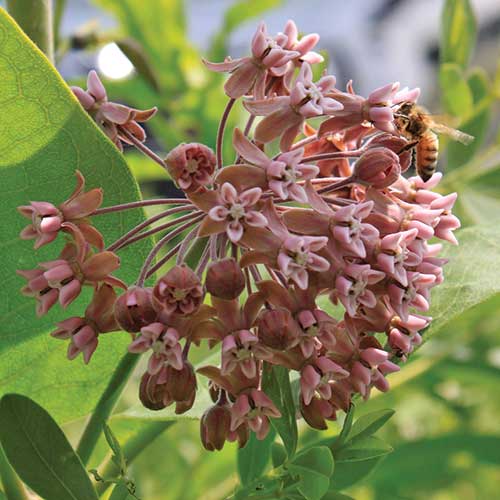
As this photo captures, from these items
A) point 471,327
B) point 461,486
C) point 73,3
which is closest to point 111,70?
point 471,327

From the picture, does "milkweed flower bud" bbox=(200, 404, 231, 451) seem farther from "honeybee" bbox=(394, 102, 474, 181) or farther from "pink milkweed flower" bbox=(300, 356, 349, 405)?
"honeybee" bbox=(394, 102, 474, 181)

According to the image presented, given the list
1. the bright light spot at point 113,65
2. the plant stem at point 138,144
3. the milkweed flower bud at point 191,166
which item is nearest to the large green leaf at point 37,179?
the plant stem at point 138,144

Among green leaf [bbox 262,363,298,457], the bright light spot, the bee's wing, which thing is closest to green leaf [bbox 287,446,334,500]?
green leaf [bbox 262,363,298,457]

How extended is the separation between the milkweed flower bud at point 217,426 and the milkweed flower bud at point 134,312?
0.15 m

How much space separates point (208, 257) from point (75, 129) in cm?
22

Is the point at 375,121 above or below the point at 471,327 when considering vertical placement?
above

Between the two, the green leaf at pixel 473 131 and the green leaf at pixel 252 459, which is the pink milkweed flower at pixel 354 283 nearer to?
the green leaf at pixel 252 459

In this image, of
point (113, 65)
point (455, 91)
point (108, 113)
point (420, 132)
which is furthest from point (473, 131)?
point (108, 113)

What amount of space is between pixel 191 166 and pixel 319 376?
0.89ft

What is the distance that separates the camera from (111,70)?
7.70 ft

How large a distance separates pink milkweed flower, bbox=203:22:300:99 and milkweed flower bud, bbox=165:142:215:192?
0.49ft

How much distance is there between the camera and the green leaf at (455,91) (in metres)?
1.84

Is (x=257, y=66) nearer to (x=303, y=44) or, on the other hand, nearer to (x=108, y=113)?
(x=303, y=44)

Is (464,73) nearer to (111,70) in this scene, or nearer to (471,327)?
(471,327)
